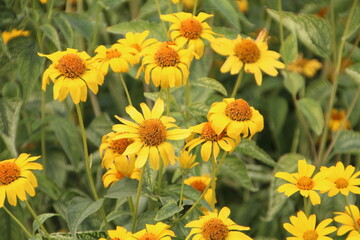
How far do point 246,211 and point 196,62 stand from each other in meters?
0.33

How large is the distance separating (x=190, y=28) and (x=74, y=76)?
0.22 m

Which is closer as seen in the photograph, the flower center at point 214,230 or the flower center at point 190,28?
the flower center at point 214,230

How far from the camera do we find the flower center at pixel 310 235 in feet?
2.95

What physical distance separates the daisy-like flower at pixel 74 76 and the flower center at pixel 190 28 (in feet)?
0.56

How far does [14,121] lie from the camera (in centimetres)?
118

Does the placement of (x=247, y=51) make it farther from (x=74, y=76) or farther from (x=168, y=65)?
(x=74, y=76)

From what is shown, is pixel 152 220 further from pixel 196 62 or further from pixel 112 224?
pixel 196 62

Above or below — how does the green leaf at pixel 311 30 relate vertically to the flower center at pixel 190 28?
below

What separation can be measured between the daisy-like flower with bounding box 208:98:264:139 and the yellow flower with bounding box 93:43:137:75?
0.17 metres

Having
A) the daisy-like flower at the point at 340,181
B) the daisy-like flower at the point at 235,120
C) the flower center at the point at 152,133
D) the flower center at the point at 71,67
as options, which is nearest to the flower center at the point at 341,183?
the daisy-like flower at the point at 340,181

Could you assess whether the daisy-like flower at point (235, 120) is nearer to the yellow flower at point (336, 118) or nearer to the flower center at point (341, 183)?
the flower center at point (341, 183)

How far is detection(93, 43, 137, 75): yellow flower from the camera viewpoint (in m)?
0.99

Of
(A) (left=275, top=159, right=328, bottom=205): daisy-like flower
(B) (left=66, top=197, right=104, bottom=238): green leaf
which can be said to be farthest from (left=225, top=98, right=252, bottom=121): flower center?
(B) (left=66, top=197, right=104, bottom=238): green leaf

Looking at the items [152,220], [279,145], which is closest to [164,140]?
[152,220]
